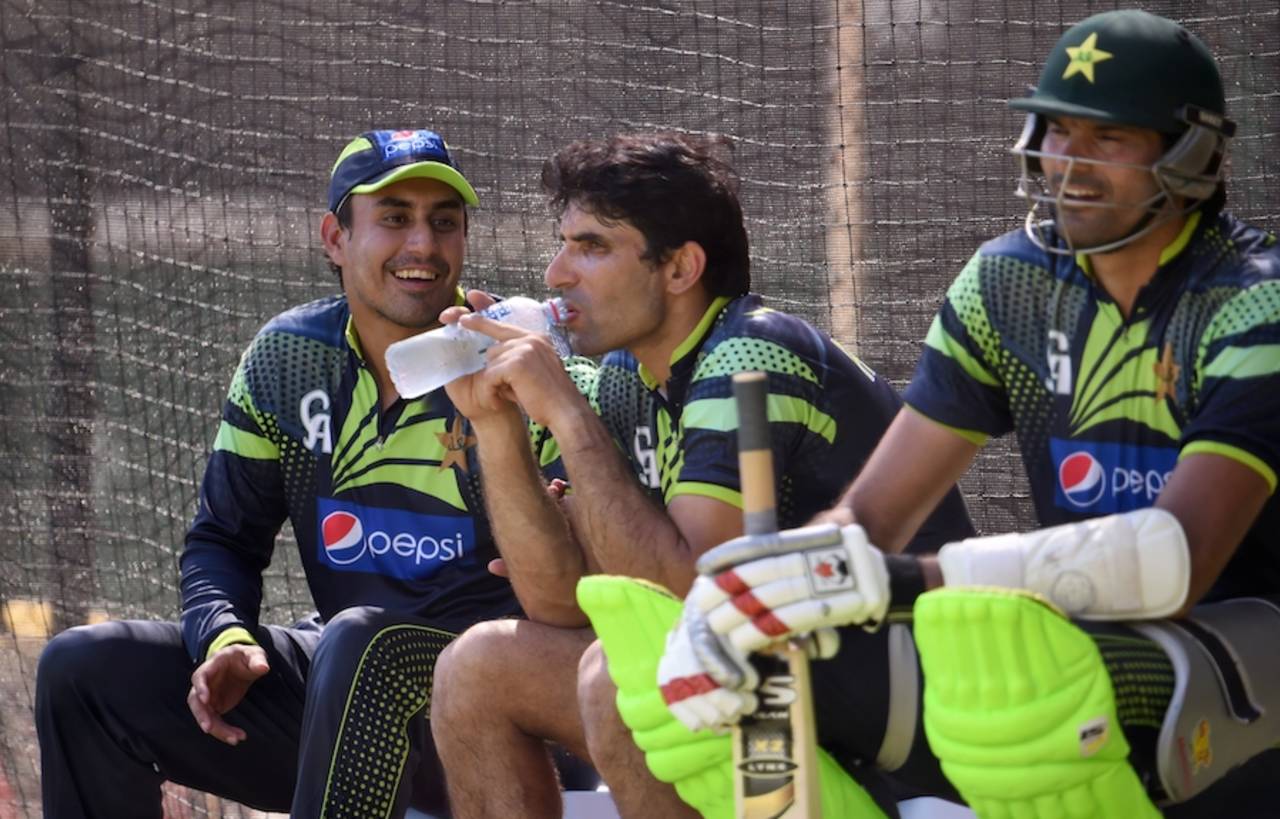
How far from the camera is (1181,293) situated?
3.10 metres

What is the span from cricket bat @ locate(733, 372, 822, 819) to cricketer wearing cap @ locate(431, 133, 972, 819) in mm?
246

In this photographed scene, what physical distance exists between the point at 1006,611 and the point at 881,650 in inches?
16.0

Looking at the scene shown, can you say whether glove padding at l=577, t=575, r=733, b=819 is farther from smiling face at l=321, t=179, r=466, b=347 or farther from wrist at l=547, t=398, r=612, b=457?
smiling face at l=321, t=179, r=466, b=347

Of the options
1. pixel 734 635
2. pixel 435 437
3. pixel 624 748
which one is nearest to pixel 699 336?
pixel 435 437

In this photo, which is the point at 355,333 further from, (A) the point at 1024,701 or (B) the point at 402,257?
(A) the point at 1024,701

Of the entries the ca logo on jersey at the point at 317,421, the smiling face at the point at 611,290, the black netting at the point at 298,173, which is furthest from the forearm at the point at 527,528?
the black netting at the point at 298,173

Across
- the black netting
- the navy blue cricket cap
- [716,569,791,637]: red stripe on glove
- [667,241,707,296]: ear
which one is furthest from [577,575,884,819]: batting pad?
the black netting

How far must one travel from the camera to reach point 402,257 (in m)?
4.20

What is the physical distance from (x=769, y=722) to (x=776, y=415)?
2.97 ft

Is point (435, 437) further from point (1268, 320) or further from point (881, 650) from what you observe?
point (1268, 320)

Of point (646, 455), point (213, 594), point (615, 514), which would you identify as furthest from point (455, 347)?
point (213, 594)

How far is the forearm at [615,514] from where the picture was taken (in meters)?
3.35

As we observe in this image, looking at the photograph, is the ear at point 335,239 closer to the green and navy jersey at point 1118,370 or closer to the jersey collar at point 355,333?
the jersey collar at point 355,333

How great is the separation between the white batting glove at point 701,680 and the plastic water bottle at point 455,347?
111 cm
